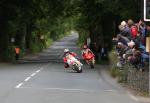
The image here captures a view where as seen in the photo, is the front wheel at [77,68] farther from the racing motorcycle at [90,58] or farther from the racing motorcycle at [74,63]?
the racing motorcycle at [90,58]

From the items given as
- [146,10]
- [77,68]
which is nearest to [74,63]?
[77,68]

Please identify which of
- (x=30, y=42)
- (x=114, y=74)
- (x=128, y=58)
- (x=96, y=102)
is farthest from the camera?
(x=30, y=42)

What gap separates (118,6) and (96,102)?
74.0 feet

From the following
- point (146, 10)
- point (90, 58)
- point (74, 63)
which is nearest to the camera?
point (146, 10)

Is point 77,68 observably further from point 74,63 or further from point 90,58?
point 90,58

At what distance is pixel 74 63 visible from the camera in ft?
104

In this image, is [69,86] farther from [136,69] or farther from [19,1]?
[19,1]

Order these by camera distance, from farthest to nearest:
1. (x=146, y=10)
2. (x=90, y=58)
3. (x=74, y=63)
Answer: (x=90, y=58) < (x=74, y=63) < (x=146, y=10)

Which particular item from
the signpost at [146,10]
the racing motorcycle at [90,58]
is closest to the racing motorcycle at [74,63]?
the racing motorcycle at [90,58]

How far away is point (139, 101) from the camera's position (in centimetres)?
1670

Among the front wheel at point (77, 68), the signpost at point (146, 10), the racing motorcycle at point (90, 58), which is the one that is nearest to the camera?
the signpost at point (146, 10)

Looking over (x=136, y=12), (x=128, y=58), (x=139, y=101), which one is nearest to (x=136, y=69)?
(x=128, y=58)

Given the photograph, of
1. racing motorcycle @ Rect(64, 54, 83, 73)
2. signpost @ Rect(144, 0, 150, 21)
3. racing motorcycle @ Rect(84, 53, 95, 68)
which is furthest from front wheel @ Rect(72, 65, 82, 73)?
signpost @ Rect(144, 0, 150, 21)

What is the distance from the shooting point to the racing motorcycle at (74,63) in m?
31.8
